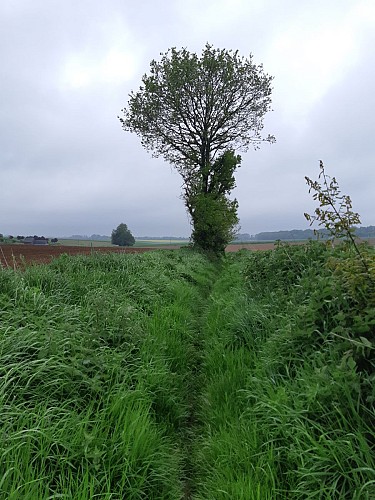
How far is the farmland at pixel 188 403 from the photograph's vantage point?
183 centimetres

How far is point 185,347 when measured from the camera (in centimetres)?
439

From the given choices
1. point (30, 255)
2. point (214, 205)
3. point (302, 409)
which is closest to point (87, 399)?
point (302, 409)

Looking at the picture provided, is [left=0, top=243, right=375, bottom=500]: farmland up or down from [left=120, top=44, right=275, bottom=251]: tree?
down

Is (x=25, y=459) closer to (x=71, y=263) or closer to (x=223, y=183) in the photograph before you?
(x=71, y=263)

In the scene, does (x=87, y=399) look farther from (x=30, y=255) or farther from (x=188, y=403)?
(x=30, y=255)

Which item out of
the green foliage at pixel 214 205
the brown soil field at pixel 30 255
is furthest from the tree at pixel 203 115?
the brown soil field at pixel 30 255

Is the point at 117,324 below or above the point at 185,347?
above

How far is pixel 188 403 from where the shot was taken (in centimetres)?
333

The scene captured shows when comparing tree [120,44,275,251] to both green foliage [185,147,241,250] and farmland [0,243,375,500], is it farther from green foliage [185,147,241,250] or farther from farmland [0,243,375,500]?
farmland [0,243,375,500]

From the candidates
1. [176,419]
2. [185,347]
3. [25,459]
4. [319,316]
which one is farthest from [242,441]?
[185,347]

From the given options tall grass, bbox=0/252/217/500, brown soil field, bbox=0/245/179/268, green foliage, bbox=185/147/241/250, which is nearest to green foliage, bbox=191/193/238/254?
green foliage, bbox=185/147/241/250

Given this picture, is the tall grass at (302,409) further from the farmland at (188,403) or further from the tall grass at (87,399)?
the tall grass at (87,399)

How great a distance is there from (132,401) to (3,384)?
976 millimetres

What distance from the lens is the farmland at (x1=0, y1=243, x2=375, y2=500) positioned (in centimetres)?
183
